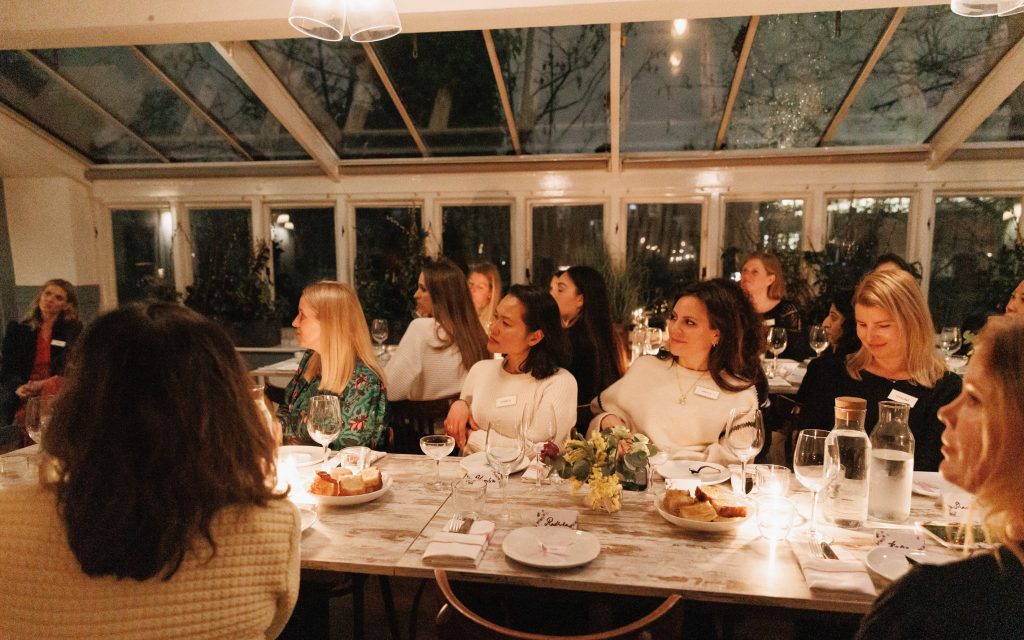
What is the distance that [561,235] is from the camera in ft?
19.7

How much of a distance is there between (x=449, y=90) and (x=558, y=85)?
0.84m

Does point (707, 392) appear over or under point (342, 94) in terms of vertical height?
under

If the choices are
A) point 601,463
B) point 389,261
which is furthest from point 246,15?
point 601,463

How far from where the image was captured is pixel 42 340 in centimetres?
417

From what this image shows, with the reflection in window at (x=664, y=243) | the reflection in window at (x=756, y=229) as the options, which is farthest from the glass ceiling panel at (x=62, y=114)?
the reflection in window at (x=756, y=229)

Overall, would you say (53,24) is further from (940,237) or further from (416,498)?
(940,237)

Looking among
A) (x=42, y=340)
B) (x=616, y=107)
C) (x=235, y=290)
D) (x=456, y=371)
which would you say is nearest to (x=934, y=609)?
(x=456, y=371)

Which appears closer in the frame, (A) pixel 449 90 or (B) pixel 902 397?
(B) pixel 902 397

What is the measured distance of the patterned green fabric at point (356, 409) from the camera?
252 centimetres

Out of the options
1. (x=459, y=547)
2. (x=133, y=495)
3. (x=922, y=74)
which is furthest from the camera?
(x=922, y=74)

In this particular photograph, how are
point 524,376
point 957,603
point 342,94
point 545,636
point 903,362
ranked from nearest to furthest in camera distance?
point 957,603, point 545,636, point 903,362, point 524,376, point 342,94

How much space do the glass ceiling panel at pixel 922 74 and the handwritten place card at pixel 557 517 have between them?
4.01 m

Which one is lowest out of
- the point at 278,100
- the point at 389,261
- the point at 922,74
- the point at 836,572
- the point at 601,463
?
the point at 836,572

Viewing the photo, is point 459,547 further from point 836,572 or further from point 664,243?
point 664,243
